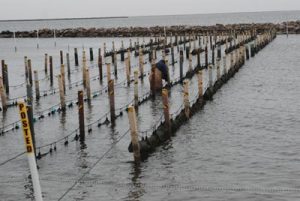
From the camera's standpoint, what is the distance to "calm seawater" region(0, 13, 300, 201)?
15.3 metres

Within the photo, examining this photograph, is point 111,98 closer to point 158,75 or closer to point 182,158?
point 182,158

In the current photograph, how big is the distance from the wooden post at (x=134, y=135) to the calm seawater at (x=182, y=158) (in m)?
0.36

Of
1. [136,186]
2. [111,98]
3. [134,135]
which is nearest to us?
[136,186]

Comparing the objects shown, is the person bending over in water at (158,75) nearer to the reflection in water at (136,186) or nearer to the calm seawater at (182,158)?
the calm seawater at (182,158)

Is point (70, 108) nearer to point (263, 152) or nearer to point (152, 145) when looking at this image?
point (152, 145)

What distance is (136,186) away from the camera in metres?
15.7

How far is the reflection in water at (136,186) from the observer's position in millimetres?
14812

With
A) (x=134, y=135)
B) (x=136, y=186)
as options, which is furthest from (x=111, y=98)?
(x=136, y=186)

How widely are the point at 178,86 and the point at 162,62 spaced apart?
462 centimetres

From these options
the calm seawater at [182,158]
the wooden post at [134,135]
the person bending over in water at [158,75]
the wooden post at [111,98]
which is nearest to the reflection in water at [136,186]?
the calm seawater at [182,158]

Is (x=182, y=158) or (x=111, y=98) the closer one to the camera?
(x=182, y=158)

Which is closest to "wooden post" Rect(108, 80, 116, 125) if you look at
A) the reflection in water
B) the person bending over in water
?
the reflection in water

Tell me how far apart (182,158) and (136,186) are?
144 inches

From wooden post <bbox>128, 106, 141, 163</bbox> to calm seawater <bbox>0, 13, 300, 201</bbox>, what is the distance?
1.17ft
